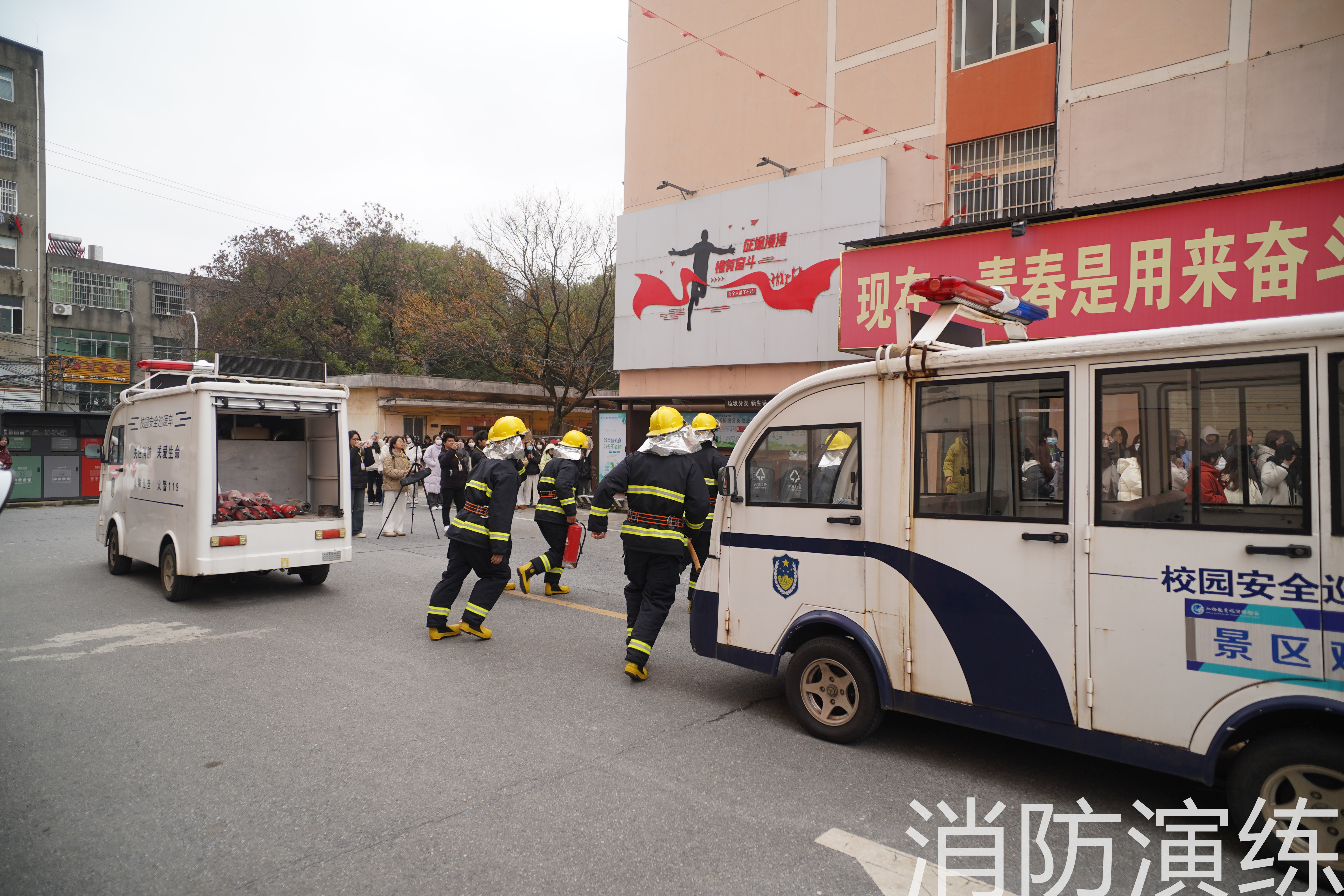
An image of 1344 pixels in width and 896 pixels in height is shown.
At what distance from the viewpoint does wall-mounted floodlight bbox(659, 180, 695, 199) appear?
712 inches

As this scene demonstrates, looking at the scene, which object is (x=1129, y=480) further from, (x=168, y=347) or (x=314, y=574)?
(x=168, y=347)

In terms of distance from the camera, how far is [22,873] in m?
3.17

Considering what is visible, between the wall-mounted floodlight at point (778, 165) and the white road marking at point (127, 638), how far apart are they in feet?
41.7

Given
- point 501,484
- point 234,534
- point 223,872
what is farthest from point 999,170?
point 223,872

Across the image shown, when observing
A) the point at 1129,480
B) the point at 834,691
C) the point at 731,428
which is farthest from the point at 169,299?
the point at 1129,480

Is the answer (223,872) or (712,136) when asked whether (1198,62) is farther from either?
(223,872)

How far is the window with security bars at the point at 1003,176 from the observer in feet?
41.7

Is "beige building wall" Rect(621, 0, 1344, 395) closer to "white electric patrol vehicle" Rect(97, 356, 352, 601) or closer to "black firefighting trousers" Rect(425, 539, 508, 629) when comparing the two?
"white electric patrol vehicle" Rect(97, 356, 352, 601)

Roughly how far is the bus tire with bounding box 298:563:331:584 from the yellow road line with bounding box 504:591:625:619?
2111 millimetres

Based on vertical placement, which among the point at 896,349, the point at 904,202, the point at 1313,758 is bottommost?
the point at 1313,758

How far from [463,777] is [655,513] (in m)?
2.35

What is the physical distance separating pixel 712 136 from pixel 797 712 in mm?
15544

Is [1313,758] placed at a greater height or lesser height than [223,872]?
greater

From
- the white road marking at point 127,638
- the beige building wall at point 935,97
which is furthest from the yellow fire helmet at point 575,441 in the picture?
the beige building wall at point 935,97
